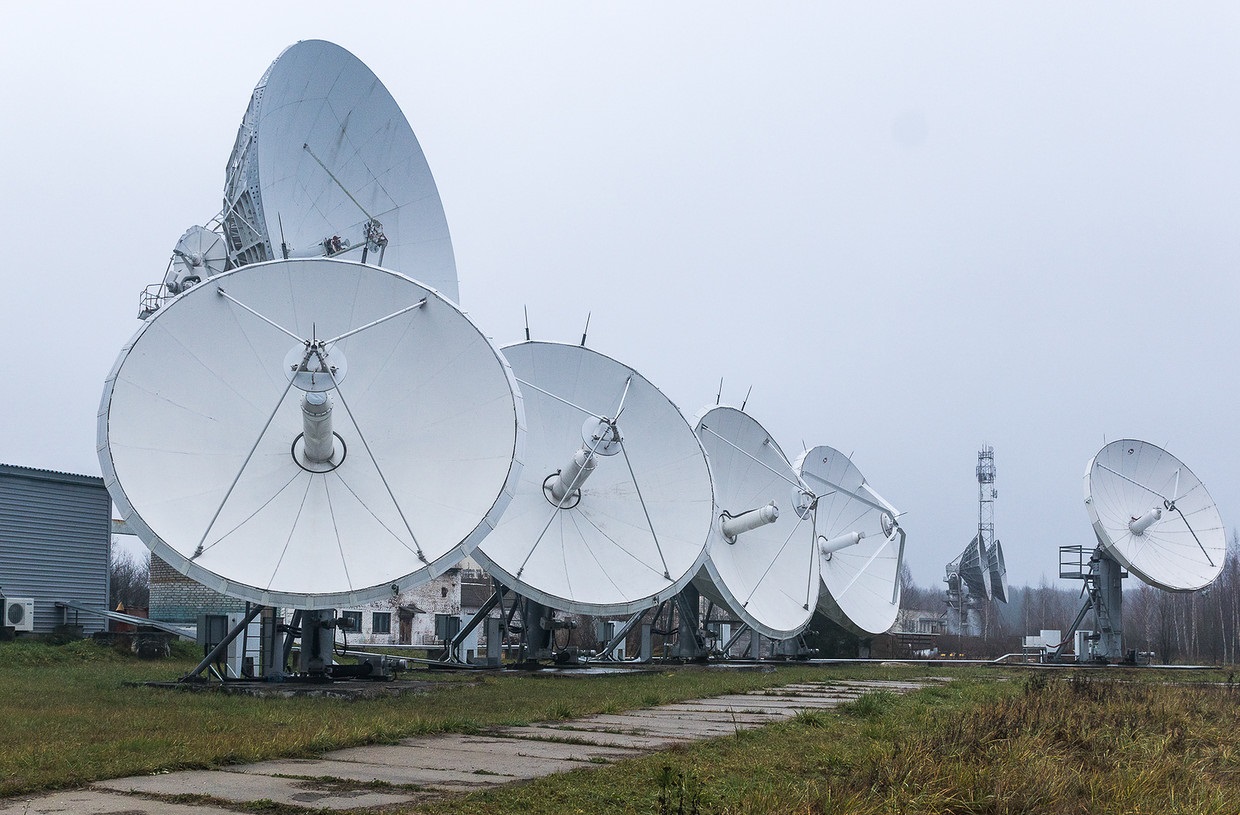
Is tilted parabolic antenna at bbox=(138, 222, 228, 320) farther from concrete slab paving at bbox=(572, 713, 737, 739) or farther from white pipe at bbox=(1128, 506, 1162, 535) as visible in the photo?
white pipe at bbox=(1128, 506, 1162, 535)

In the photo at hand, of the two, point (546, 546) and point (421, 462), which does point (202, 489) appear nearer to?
point (421, 462)

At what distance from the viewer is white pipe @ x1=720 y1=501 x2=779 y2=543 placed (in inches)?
1516

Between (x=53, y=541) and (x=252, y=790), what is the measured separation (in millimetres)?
33596

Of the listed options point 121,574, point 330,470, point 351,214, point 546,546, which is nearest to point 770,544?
point 546,546

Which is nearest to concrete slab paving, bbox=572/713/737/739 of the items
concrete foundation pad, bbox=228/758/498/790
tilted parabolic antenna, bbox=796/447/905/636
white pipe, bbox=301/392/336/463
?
concrete foundation pad, bbox=228/758/498/790

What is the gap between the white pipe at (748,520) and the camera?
1516 inches

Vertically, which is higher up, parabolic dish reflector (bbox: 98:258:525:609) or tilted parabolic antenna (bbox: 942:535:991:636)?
parabolic dish reflector (bbox: 98:258:525:609)

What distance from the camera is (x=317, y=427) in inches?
861

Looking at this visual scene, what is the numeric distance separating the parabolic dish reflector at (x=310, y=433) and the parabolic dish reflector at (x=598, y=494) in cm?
781

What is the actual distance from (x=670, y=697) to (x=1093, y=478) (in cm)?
3382

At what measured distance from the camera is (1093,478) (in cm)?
5041

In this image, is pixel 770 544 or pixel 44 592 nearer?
pixel 44 592

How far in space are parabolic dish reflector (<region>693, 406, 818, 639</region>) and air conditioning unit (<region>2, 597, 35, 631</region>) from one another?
20865 millimetres

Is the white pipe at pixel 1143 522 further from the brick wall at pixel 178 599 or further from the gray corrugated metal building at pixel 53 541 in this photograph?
the gray corrugated metal building at pixel 53 541
